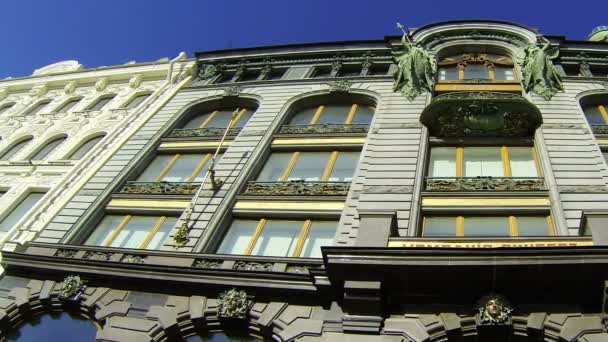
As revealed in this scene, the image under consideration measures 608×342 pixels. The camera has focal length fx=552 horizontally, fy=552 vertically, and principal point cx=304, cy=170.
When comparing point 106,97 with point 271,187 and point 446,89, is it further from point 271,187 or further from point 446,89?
point 446,89

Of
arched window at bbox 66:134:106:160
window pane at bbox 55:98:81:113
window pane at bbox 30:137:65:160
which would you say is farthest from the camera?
window pane at bbox 55:98:81:113

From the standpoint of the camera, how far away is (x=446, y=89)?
2198 centimetres

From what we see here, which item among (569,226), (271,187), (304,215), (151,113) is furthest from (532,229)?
(151,113)

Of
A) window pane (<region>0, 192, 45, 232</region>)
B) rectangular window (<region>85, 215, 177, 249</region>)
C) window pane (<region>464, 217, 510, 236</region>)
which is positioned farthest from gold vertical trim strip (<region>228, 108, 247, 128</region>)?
window pane (<region>464, 217, 510, 236</region>)

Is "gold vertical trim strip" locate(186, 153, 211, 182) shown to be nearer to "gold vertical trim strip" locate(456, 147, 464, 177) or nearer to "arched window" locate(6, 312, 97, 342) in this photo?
"arched window" locate(6, 312, 97, 342)

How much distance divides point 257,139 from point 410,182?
660 centimetres

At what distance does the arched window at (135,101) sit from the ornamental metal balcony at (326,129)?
867cm

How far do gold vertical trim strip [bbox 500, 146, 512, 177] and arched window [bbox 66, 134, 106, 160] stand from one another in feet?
53.1

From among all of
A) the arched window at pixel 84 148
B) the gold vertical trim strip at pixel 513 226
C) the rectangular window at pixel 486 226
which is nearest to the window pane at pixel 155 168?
the arched window at pixel 84 148

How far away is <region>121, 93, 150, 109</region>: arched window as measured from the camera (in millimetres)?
26188

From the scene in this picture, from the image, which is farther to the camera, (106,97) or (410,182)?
(106,97)

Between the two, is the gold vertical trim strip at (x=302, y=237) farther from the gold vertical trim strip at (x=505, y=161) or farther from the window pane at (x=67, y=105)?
the window pane at (x=67, y=105)

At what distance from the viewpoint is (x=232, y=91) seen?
24875mm

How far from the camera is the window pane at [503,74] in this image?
23.3m
